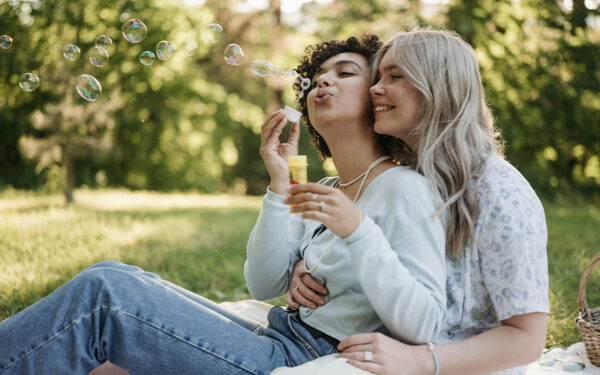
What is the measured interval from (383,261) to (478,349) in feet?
Answer: 1.38

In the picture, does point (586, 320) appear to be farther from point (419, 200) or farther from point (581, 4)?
point (581, 4)

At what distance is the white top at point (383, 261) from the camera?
1.42 m

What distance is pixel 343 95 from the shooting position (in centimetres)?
195

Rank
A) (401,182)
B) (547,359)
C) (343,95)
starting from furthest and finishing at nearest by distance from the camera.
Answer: (547,359), (343,95), (401,182)

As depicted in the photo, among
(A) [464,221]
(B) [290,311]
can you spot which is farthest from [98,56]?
(A) [464,221]

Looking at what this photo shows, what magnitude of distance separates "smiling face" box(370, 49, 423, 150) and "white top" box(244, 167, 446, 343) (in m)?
0.14

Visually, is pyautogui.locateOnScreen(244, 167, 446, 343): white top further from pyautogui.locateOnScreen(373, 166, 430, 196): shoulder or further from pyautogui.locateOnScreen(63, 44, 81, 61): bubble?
pyautogui.locateOnScreen(63, 44, 81, 61): bubble

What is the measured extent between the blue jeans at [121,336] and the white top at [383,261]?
273mm

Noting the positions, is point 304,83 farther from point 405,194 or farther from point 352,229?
point 352,229

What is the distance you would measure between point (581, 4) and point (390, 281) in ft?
24.7

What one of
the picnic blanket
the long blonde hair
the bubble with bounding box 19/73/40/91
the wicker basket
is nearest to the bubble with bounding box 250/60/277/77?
the long blonde hair

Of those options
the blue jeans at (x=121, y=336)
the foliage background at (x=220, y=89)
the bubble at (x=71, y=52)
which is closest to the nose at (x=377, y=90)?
the blue jeans at (x=121, y=336)

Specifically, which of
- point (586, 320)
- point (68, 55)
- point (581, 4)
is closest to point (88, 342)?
point (68, 55)

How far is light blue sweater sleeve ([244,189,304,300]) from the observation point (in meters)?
1.95
